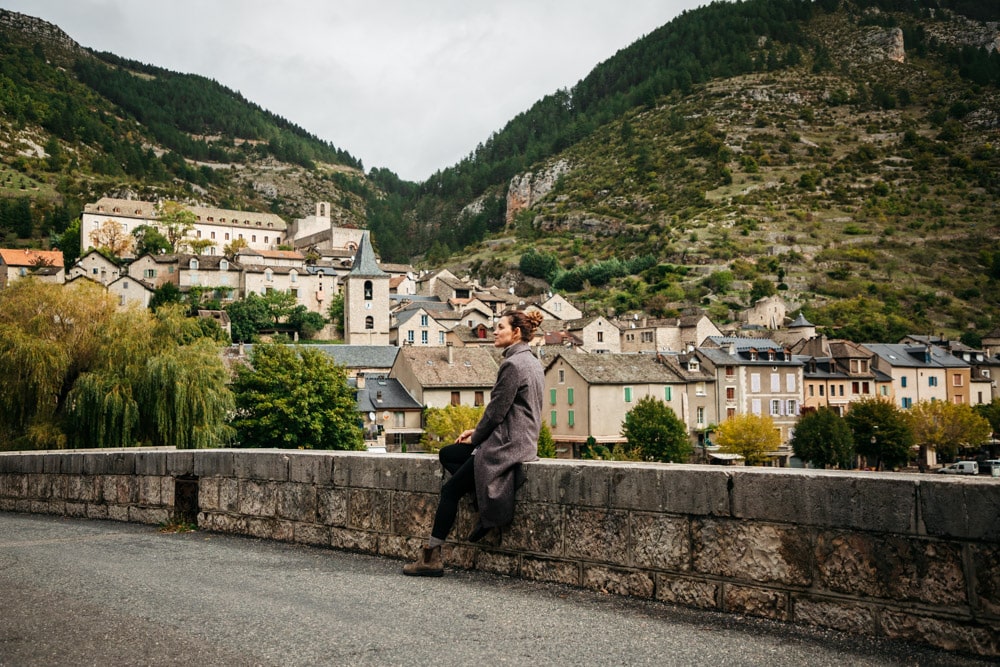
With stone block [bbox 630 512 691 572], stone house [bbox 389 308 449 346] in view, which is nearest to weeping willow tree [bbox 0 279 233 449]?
stone block [bbox 630 512 691 572]

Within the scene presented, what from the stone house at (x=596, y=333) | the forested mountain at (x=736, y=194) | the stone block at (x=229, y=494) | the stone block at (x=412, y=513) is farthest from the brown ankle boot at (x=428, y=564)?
the forested mountain at (x=736, y=194)

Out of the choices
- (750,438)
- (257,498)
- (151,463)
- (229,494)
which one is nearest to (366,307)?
(750,438)

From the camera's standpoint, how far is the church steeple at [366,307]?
288 feet

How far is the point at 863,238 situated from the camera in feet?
422

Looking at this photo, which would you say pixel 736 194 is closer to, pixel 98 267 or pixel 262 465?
pixel 98 267

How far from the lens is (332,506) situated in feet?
23.7

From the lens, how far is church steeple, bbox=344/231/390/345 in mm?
87750

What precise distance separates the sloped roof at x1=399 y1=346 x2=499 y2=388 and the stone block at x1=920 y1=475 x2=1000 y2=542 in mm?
56874

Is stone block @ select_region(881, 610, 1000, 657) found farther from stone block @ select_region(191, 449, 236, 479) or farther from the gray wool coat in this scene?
stone block @ select_region(191, 449, 236, 479)

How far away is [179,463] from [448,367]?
54.7 m

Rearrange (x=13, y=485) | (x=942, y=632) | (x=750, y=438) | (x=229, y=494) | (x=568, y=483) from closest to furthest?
(x=942, y=632), (x=568, y=483), (x=229, y=494), (x=13, y=485), (x=750, y=438)

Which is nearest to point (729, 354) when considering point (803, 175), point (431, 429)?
point (431, 429)

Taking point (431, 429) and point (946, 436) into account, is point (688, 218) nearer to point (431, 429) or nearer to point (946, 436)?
point (946, 436)

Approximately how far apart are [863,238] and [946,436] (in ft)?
247
